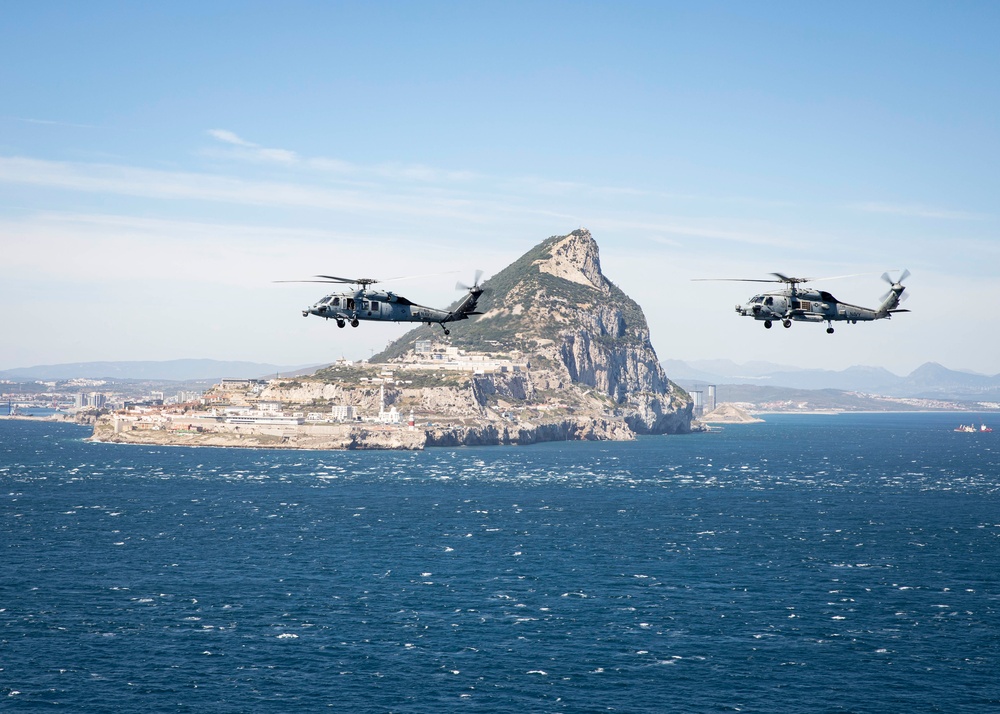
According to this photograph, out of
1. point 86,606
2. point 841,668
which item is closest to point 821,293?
point 841,668

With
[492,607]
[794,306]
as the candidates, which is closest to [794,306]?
[794,306]

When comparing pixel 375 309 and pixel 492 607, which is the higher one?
pixel 375 309

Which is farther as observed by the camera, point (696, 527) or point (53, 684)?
point (696, 527)

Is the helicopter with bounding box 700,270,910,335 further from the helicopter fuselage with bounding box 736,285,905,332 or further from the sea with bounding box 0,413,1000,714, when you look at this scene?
the sea with bounding box 0,413,1000,714

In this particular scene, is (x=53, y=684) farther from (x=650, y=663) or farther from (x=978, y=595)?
(x=978, y=595)

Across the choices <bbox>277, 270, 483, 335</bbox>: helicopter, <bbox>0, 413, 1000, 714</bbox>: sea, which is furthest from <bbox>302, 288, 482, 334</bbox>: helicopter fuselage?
<bbox>0, 413, 1000, 714</bbox>: sea

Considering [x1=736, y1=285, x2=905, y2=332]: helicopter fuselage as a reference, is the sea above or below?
below

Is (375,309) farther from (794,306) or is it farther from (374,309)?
(794,306)

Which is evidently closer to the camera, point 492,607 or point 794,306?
point 794,306

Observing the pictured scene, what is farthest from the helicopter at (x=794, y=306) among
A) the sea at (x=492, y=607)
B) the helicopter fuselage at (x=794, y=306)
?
the sea at (x=492, y=607)
